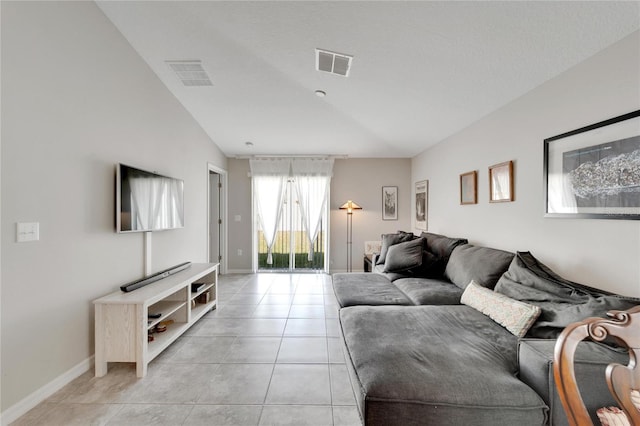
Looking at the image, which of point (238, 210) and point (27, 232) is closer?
point (27, 232)

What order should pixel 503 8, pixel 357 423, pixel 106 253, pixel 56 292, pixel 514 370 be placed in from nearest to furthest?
1. pixel 514 370
2. pixel 357 423
3. pixel 503 8
4. pixel 56 292
5. pixel 106 253

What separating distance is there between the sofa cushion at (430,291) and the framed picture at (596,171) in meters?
1.07

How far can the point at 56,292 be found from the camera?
6.37ft

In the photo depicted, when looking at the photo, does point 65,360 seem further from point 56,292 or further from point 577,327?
point 577,327

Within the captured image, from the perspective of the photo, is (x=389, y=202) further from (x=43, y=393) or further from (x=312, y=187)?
(x=43, y=393)

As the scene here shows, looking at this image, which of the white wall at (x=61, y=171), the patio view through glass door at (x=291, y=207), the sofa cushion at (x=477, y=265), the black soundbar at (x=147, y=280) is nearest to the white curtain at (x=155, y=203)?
the white wall at (x=61, y=171)

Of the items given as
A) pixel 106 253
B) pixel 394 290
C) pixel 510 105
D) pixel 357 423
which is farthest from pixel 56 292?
pixel 510 105

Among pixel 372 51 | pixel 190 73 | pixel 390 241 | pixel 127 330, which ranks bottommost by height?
pixel 127 330

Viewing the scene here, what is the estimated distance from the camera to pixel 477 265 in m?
2.57

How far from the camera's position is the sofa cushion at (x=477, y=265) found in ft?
7.78

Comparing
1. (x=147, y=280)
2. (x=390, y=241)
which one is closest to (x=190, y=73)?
(x=147, y=280)

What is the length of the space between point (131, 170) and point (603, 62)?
12.2ft

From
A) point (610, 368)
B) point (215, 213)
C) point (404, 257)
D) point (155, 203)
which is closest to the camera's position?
point (610, 368)

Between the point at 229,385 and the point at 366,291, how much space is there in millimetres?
1483
